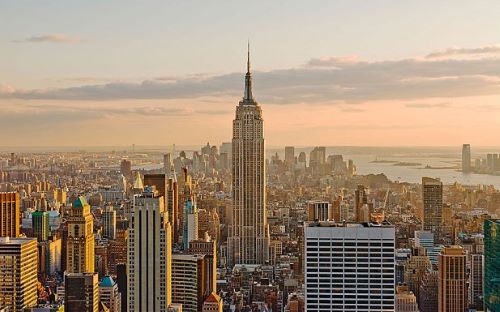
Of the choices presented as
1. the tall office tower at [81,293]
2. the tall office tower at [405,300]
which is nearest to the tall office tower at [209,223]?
the tall office tower at [81,293]

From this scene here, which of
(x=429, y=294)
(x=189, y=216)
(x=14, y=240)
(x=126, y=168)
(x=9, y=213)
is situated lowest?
(x=429, y=294)

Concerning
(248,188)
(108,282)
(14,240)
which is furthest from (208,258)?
(248,188)

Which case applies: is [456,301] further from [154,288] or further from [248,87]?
[248,87]

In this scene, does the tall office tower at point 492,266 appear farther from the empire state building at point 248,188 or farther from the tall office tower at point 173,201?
the empire state building at point 248,188

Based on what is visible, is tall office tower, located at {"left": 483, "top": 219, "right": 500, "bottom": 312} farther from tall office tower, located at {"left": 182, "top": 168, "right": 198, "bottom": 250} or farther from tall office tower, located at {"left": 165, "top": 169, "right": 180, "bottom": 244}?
tall office tower, located at {"left": 182, "top": 168, "right": 198, "bottom": 250}

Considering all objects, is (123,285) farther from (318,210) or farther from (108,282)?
(318,210)
